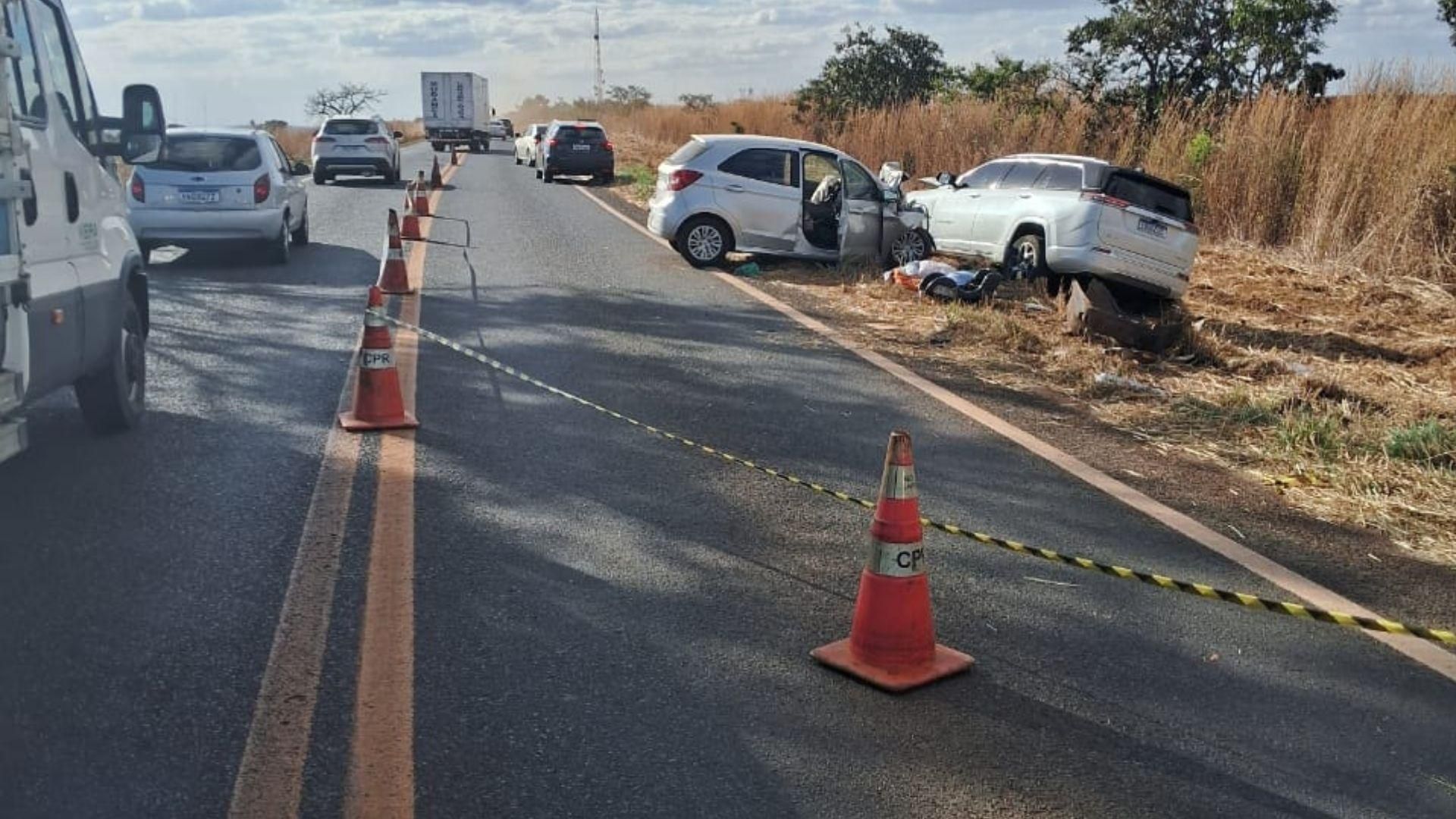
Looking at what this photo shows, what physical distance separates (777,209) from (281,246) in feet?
17.9

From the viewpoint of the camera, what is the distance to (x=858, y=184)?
52.6 feet

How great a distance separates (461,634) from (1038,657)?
76.9 inches

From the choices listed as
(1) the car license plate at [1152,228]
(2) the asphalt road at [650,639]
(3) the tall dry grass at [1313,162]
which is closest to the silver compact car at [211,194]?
(2) the asphalt road at [650,639]

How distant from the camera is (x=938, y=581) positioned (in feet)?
18.4

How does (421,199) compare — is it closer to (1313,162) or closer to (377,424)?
(1313,162)

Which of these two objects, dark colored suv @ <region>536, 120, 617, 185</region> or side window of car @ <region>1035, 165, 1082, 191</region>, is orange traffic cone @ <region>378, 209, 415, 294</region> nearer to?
side window of car @ <region>1035, 165, 1082, 191</region>

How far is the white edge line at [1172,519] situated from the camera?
5.18 m

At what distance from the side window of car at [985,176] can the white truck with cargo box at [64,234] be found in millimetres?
10555

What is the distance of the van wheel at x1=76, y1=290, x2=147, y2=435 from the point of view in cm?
711

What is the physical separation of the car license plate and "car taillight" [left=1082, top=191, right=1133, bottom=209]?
0.22m

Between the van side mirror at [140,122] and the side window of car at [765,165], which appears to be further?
the side window of car at [765,165]

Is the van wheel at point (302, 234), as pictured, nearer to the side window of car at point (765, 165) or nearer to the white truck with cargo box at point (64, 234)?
the side window of car at point (765, 165)

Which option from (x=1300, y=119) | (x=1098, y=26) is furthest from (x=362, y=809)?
(x=1098, y=26)

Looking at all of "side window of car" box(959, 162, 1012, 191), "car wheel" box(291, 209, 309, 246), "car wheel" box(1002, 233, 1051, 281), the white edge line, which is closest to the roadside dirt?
the white edge line
